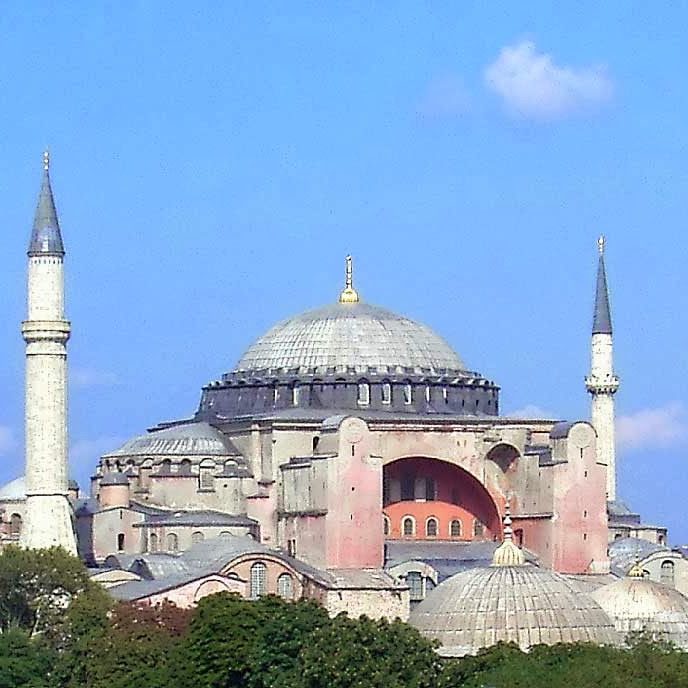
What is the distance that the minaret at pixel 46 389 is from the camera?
68.1 m

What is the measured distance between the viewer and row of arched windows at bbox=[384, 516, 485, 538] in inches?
2889

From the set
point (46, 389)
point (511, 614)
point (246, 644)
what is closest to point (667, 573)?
point (46, 389)

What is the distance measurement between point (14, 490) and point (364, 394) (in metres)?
8.45

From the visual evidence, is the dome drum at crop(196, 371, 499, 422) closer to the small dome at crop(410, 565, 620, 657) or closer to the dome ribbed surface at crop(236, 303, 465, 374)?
the dome ribbed surface at crop(236, 303, 465, 374)

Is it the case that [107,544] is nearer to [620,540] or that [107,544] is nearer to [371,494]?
[371,494]

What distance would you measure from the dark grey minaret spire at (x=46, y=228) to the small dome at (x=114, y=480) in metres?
5.49

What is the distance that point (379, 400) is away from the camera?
74.1 m

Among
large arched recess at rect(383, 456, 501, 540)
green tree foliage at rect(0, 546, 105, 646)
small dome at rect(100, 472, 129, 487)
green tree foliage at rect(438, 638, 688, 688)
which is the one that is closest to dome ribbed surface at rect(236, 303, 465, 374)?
large arched recess at rect(383, 456, 501, 540)

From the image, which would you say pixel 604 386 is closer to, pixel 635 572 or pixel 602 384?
pixel 602 384

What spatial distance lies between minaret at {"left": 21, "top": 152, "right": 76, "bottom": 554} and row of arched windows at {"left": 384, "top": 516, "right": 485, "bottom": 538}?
8130 mm

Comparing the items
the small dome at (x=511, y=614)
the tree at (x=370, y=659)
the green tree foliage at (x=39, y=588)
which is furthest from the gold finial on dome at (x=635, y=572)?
the tree at (x=370, y=659)

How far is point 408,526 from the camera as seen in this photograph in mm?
73500

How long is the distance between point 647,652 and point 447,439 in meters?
17.9

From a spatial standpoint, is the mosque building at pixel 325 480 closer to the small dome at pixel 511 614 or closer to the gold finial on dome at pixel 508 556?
the gold finial on dome at pixel 508 556
